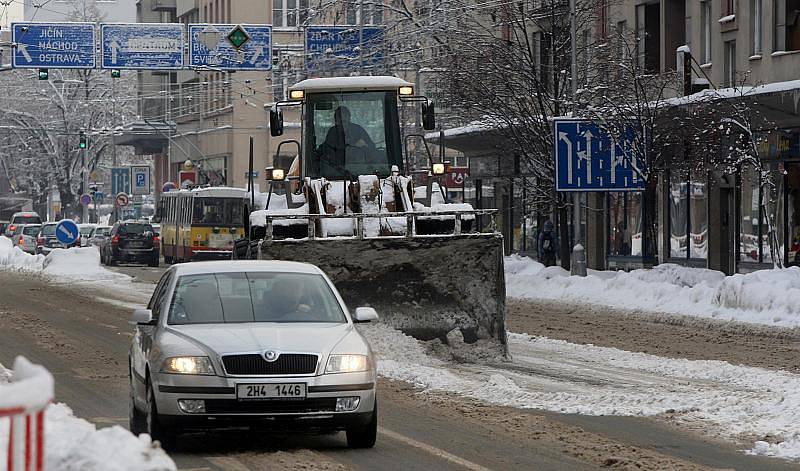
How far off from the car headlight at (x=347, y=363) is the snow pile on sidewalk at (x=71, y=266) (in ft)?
104

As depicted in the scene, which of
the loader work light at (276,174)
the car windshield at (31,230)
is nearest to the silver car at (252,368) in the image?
the loader work light at (276,174)

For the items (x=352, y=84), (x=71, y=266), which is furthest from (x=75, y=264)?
(x=352, y=84)

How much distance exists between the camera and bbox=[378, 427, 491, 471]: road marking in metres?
10.1

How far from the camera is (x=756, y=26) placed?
1399 inches

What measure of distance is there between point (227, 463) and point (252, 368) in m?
0.62

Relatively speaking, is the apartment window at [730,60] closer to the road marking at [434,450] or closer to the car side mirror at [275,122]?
the car side mirror at [275,122]

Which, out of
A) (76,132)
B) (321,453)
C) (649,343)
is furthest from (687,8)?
(76,132)

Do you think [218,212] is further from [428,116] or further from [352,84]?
[428,116]

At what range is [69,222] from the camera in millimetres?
46250

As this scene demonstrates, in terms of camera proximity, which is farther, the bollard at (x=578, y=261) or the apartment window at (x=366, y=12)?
the apartment window at (x=366, y=12)

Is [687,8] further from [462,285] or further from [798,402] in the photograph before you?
[798,402]

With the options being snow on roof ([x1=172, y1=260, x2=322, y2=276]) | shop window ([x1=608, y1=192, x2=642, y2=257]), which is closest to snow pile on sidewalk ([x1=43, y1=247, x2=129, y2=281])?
shop window ([x1=608, y1=192, x2=642, y2=257])

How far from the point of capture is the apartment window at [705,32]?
38375 mm

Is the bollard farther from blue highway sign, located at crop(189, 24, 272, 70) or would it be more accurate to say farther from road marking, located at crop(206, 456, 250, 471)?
road marking, located at crop(206, 456, 250, 471)
